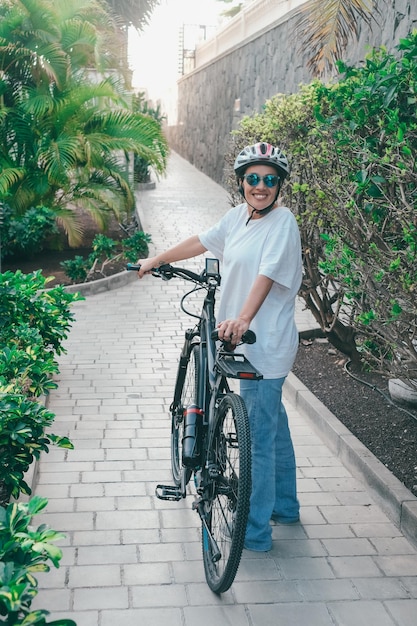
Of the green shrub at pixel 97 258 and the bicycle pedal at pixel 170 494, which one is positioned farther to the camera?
the green shrub at pixel 97 258

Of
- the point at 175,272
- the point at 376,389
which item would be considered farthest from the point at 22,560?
the point at 376,389

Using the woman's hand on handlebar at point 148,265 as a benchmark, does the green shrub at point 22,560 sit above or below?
below

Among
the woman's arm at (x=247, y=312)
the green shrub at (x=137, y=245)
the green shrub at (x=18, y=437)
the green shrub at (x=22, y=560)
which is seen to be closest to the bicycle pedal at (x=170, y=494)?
the green shrub at (x=18, y=437)

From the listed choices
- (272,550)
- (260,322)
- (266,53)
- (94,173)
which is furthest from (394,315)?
(266,53)

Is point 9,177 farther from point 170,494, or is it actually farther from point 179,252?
point 170,494

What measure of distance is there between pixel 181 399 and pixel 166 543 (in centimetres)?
97

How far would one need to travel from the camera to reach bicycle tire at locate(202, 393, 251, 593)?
3238mm

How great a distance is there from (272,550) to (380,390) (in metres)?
2.52

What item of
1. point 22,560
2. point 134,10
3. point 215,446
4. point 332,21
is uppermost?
point 134,10

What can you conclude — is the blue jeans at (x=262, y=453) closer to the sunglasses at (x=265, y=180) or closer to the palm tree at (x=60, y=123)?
the sunglasses at (x=265, y=180)

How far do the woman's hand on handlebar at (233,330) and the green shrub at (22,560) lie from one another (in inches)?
49.3

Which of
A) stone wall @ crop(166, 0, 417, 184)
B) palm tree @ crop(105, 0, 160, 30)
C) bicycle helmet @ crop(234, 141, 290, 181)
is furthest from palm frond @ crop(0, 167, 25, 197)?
palm tree @ crop(105, 0, 160, 30)

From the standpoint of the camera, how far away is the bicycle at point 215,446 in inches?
129

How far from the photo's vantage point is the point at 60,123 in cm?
1121
